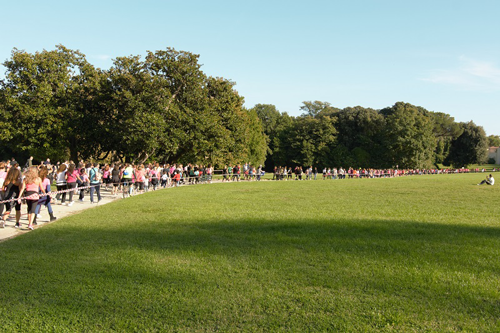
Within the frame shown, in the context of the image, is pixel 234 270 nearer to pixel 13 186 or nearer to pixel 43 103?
pixel 13 186

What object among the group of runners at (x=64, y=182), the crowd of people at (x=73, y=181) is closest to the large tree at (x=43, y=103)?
the crowd of people at (x=73, y=181)

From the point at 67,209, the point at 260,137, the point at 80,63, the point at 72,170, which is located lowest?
the point at 67,209

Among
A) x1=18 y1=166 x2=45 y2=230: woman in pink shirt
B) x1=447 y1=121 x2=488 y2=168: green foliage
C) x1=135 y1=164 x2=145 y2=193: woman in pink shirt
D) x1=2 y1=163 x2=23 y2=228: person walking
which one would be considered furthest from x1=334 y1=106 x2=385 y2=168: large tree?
x1=18 y1=166 x2=45 y2=230: woman in pink shirt

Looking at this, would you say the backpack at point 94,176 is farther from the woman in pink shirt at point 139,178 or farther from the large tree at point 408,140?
the large tree at point 408,140

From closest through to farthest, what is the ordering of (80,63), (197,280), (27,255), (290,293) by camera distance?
(290,293) → (197,280) → (27,255) → (80,63)

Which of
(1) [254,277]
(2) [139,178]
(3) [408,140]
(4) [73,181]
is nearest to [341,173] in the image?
(3) [408,140]

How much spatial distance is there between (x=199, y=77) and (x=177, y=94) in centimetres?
268

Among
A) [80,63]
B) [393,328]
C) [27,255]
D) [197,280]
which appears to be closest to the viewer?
[393,328]

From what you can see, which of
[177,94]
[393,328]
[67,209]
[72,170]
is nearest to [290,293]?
[393,328]

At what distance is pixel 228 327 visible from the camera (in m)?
4.39

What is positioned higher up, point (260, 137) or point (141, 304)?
point (260, 137)

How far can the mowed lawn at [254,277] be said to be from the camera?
4578 mm

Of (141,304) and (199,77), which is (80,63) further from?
(141,304)

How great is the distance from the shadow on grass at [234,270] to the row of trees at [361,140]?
7193 cm
